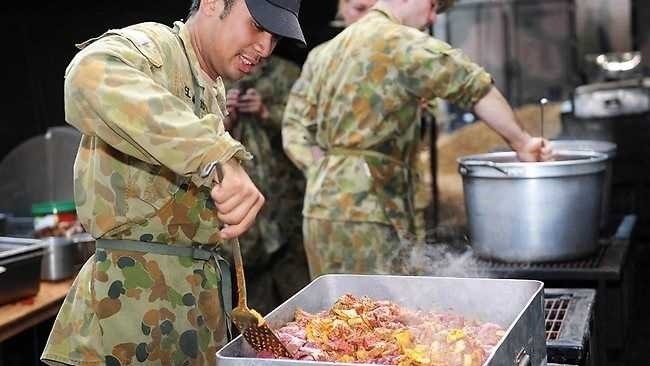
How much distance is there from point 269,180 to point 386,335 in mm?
3622

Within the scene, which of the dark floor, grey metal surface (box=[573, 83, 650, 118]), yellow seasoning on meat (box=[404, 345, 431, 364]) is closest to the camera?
yellow seasoning on meat (box=[404, 345, 431, 364])

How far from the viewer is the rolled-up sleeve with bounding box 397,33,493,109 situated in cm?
326

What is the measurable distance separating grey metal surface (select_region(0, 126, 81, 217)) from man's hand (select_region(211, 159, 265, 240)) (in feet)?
9.99

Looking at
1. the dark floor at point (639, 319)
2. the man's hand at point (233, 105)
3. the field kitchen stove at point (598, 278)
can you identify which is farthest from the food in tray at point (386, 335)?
the man's hand at point (233, 105)

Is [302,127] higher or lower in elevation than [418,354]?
lower

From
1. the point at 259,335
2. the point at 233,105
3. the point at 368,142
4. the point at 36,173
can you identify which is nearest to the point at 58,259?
the point at 36,173

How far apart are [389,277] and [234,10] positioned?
2.51 feet

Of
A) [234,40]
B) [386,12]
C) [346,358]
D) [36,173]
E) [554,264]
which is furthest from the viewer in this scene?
[36,173]

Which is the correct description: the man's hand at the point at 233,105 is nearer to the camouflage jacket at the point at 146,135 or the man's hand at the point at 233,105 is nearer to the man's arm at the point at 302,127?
the man's arm at the point at 302,127

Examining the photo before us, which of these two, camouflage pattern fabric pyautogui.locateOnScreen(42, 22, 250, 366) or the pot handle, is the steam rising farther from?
camouflage pattern fabric pyautogui.locateOnScreen(42, 22, 250, 366)

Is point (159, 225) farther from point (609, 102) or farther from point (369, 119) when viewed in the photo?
point (609, 102)

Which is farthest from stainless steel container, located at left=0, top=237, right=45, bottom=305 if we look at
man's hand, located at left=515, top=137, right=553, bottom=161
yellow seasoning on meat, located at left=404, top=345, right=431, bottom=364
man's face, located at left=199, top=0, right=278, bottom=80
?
yellow seasoning on meat, located at left=404, top=345, right=431, bottom=364

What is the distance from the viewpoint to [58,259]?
3875 mm

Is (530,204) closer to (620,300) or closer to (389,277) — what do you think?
(620,300)
